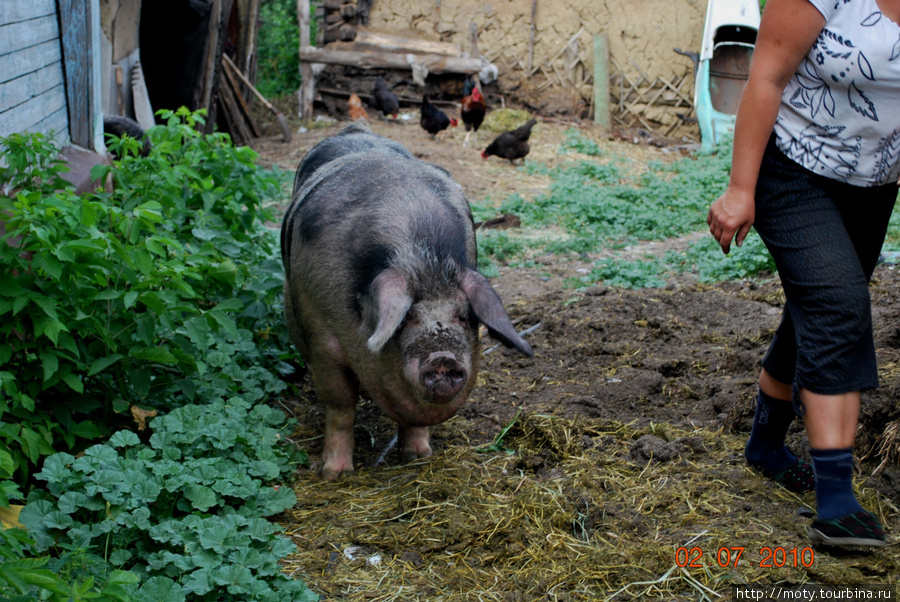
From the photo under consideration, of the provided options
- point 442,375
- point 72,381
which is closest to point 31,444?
point 72,381

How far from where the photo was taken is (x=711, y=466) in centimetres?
339

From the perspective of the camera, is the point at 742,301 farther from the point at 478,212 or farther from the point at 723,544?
the point at 478,212

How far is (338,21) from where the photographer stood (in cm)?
1551

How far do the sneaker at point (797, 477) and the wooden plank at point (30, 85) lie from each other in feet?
14.1

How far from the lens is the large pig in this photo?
3.11 meters

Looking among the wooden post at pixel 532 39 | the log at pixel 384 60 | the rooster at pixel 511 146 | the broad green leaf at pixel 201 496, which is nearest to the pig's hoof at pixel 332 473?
the broad green leaf at pixel 201 496

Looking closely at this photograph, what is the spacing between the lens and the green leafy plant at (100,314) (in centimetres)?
288

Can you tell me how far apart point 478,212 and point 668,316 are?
4087 millimetres

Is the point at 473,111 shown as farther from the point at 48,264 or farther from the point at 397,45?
the point at 48,264

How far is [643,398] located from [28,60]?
4.11 m

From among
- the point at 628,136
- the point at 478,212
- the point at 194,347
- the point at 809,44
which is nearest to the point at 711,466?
the point at 809,44

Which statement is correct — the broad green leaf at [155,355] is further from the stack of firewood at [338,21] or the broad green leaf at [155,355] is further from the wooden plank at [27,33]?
the stack of firewood at [338,21]

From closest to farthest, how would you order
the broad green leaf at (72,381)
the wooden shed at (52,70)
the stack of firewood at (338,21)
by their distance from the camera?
the broad green leaf at (72,381), the wooden shed at (52,70), the stack of firewood at (338,21)

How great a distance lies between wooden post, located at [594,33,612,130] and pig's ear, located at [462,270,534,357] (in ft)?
43.0
